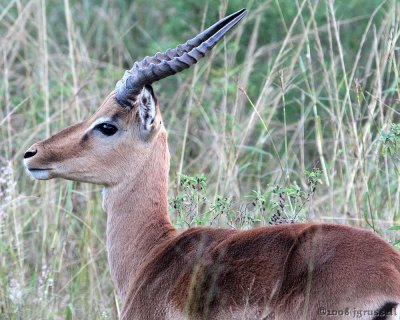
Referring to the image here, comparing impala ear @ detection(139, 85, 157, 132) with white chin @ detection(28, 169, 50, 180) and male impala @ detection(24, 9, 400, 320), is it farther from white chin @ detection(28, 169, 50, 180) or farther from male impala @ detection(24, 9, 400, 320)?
white chin @ detection(28, 169, 50, 180)

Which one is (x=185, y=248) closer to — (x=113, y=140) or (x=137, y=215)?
(x=137, y=215)

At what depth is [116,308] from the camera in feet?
18.4

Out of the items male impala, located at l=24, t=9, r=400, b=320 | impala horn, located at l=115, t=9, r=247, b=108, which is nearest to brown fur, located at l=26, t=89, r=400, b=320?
male impala, located at l=24, t=9, r=400, b=320

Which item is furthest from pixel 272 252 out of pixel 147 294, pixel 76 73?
pixel 76 73

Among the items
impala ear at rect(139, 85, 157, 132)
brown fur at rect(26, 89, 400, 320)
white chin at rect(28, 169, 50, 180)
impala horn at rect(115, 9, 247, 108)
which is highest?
impala horn at rect(115, 9, 247, 108)

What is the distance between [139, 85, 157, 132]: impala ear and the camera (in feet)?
15.5

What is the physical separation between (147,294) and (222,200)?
0.73 m

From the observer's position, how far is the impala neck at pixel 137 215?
15.5 feet

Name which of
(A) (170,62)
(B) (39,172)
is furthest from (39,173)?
(A) (170,62)

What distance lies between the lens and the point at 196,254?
4.18m

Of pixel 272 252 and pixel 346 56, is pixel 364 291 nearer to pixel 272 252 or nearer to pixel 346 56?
pixel 272 252

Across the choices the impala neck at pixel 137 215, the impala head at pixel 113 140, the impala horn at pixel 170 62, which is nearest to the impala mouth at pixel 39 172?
the impala head at pixel 113 140

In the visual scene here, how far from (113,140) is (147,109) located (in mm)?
239

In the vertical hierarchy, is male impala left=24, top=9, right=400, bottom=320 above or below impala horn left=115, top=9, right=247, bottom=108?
below
